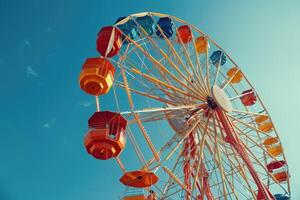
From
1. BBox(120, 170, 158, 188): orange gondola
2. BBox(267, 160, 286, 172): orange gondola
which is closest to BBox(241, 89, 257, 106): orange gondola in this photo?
BBox(267, 160, 286, 172): orange gondola

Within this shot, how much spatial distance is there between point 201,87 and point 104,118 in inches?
188

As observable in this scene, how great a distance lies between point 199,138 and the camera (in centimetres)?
1405

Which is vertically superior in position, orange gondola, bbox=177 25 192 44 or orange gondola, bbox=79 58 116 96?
orange gondola, bbox=177 25 192 44

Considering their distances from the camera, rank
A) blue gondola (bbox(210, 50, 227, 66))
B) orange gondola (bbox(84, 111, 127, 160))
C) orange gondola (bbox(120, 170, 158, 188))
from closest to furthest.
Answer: orange gondola (bbox(84, 111, 127, 160)) < orange gondola (bbox(120, 170, 158, 188)) < blue gondola (bbox(210, 50, 227, 66))

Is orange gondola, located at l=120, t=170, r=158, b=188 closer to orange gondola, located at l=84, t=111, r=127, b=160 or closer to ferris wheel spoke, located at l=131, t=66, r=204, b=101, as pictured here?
orange gondola, located at l=84, t=111, r=127, b=160

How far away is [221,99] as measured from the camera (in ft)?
43.9

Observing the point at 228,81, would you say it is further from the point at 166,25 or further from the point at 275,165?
the point at 275,165

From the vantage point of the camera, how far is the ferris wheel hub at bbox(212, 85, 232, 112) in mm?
13094

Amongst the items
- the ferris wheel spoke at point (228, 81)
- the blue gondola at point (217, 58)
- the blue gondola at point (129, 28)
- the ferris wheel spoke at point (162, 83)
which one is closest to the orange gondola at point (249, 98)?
the ferris wheel spoke at point (228, 81)

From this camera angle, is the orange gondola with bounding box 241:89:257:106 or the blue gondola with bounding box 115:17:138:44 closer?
the blue gondola with bounding box 115:17:138:44

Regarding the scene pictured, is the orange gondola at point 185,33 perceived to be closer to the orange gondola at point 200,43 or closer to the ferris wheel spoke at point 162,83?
the orange gondola at point 200,43

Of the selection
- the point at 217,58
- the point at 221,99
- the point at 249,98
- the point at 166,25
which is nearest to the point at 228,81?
the point at 249,98

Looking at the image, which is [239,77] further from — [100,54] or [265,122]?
[100,54]

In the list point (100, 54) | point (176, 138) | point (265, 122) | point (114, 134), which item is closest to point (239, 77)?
point (265, 122)
